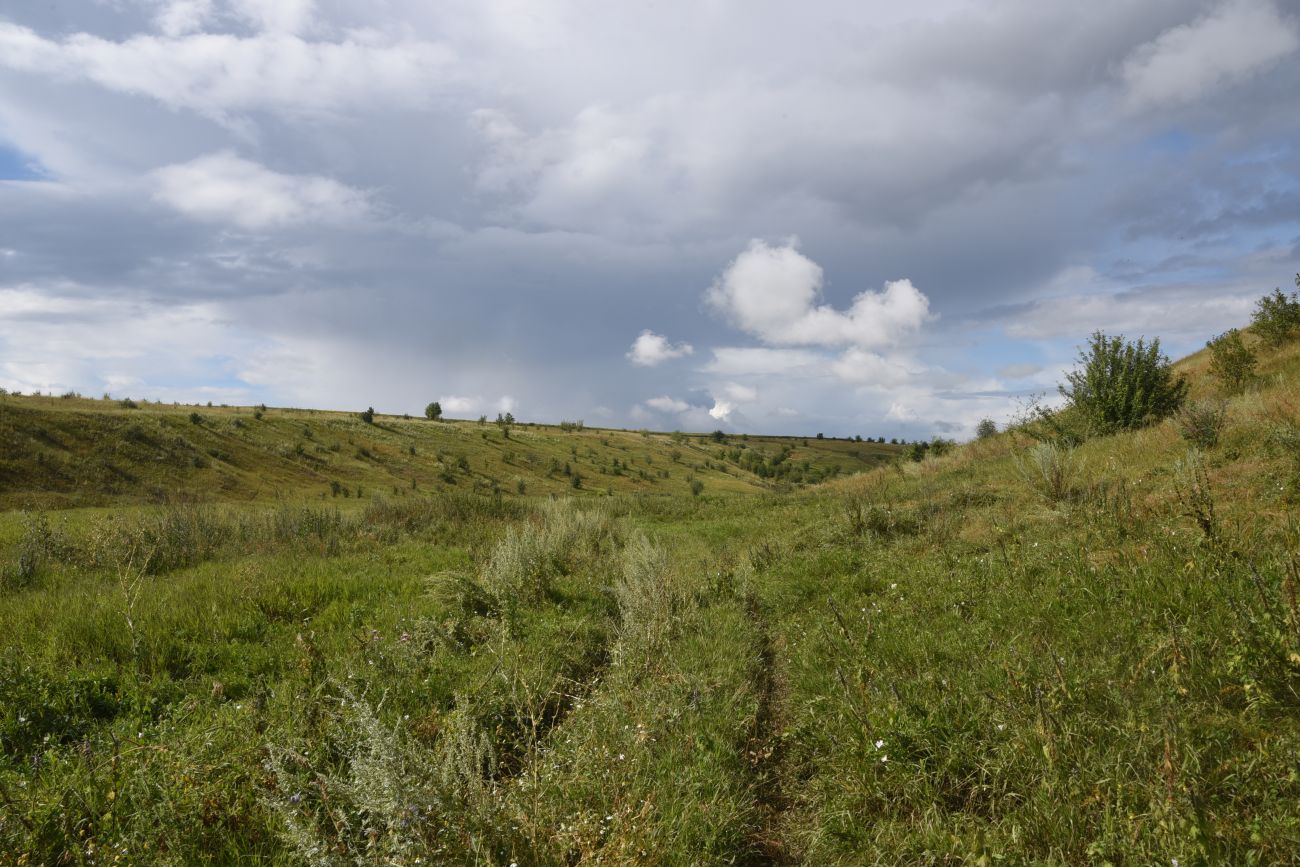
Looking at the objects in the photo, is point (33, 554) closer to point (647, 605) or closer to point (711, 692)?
point (647, 605)

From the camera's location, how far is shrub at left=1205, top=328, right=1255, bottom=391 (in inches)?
774

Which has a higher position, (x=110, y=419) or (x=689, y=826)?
(x=110, y=419)

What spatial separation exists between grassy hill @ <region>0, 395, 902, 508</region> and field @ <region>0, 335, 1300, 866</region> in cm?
2004

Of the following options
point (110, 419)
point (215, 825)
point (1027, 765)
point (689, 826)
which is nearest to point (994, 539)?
point (1027, 765)

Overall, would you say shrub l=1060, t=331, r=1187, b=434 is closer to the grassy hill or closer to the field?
the field

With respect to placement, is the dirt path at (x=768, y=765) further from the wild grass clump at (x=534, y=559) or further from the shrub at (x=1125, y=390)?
the shrub at (x=1125, y=390)

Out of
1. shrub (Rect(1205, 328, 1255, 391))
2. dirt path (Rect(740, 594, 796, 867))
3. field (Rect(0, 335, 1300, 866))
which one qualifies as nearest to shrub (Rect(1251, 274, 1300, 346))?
shrub (Rect(1205, 328, 1255, 391))

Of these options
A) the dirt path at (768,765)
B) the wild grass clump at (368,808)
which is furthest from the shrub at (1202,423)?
the wild grass clump at (368,808)

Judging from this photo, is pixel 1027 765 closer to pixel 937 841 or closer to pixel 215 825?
pixel 937 841

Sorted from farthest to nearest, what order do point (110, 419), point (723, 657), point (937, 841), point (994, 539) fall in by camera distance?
1. point (110, 419)
2. point (994, 539)
3. point (723, 657)
4. point (937, 841)

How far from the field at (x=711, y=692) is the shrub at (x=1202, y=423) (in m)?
0.11

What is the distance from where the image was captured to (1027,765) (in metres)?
3.33

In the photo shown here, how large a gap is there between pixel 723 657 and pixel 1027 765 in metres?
3.12

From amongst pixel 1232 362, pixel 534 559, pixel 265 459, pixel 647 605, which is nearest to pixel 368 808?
pixel 647 605
